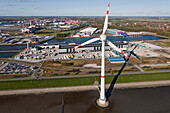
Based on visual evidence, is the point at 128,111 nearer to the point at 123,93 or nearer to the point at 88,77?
the point at 123,93

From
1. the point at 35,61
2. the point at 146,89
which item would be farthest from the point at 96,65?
the point at 35,61

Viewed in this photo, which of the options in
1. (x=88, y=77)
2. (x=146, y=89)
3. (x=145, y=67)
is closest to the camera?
(x=146, y=89)

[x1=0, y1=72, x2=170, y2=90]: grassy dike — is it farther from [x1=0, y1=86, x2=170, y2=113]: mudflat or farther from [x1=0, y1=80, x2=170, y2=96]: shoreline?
[x1=0, y1=86, x2=170, y2=113]: mudflat

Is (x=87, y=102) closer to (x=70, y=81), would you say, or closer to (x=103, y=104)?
(x=103, y=104)

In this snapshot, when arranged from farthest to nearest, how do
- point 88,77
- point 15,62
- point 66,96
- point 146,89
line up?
point 15,62, point 88,77, point 146,89, point 66,96

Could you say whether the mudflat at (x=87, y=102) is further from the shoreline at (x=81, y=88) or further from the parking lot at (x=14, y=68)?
the parking lot at (x=14, y=68)

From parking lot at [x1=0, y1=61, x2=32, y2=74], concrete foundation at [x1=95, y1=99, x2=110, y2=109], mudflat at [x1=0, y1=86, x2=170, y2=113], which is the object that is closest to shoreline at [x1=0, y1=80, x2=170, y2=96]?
mudflat at [x1=0, y1=86, x2=170, y2=113]

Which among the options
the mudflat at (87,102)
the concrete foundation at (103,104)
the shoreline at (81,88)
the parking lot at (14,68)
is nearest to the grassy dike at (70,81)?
the shoreline at (81,88)
